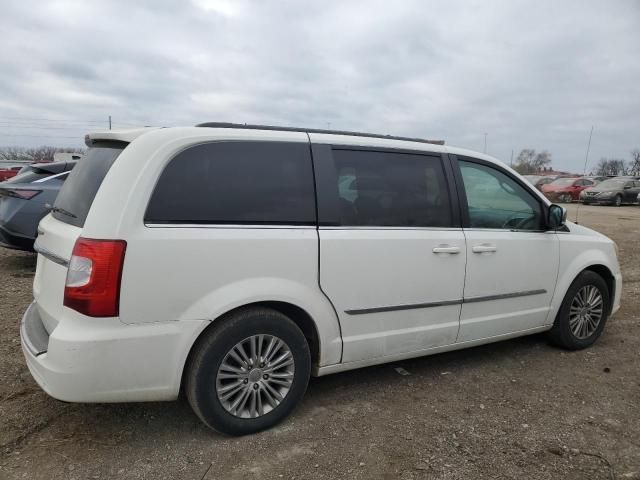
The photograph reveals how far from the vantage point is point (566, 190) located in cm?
2800

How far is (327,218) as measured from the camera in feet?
9.93

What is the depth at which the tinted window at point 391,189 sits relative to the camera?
316 cm

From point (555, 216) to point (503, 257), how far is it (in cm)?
68

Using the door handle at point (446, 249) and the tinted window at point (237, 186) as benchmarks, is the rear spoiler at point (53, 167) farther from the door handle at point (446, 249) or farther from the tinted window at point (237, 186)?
the door handle at point (446, 249)

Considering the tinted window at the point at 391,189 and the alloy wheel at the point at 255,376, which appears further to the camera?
the tinted window at the point at 391,189

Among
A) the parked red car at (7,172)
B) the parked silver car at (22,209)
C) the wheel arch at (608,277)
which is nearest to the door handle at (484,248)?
the wheel arch at (608,277)

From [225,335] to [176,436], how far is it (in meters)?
0.72

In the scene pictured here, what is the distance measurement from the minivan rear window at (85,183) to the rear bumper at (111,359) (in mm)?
590

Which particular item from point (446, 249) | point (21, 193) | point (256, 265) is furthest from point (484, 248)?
point (21, 193)

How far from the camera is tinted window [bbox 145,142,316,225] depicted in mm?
2623

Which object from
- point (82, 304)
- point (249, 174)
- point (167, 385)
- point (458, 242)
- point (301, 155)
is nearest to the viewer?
point (82, 304)

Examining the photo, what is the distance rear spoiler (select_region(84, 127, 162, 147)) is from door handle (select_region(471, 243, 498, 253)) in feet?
7.54

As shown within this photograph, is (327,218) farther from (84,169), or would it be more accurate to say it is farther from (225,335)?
(84,169)

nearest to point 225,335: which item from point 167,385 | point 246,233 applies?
point 167,385
